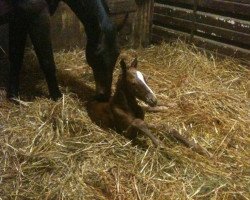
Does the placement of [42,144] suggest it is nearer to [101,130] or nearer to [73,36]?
[101,130]

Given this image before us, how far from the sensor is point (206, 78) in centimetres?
501

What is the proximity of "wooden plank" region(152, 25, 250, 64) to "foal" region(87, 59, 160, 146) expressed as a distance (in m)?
2.24

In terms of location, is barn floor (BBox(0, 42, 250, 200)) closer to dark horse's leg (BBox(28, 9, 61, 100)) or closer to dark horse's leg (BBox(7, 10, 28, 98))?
dark horse's leg (BBox(7, 10, 28, 98))

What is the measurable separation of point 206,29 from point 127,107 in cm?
254

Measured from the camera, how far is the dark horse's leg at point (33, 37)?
3605 mm

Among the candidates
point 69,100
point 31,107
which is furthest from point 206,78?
point 31,107

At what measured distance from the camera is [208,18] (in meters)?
5.46

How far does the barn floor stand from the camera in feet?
9.29

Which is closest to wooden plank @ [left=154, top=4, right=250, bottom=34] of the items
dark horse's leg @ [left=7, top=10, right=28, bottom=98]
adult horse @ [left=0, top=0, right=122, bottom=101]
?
adult horse @ [left=0, top=0, right=122, bottom=101]

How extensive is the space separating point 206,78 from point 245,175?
6.89 ft

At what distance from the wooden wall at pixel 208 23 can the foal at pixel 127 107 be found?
7.43 feet

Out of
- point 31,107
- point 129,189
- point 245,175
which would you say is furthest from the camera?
→ point 31,107

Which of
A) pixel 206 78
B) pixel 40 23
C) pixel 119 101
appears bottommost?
pixel 206 78

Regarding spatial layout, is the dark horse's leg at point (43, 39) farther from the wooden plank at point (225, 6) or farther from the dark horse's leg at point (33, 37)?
the wooden plank at point (225, 6)
